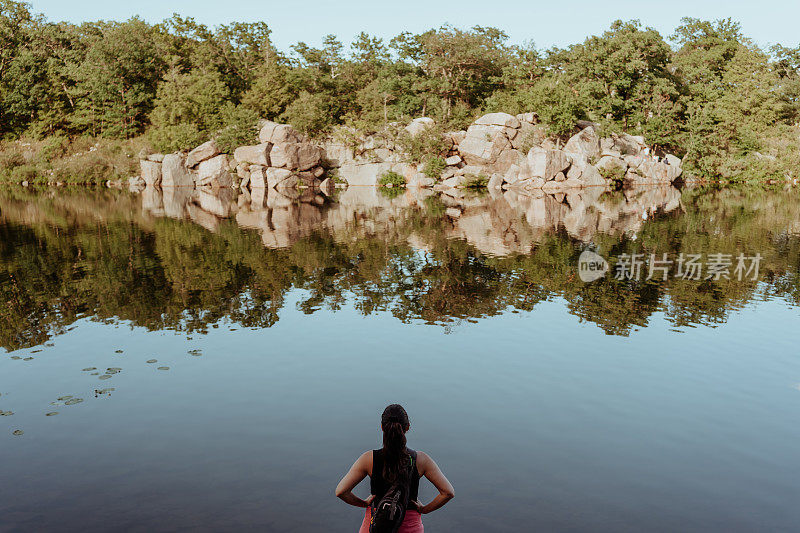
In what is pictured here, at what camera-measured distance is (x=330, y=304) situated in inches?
821

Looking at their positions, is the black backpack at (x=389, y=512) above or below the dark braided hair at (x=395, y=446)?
below

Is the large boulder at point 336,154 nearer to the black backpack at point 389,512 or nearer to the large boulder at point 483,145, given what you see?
the large boulder at point 483,145

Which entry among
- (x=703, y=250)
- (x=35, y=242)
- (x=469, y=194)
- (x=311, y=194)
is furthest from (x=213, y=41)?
(x=703, y=250)

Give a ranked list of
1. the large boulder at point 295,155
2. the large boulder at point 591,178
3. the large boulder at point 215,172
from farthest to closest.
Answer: the large boulder at point 215,172
the large boulder at point 295,155
the large boulder at point 591,178

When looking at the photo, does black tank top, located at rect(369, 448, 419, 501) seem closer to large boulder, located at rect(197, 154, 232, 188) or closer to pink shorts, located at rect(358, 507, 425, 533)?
pink shorts, located at rect(358, 507, 425, 533)

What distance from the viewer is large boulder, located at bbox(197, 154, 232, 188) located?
72.4 metres

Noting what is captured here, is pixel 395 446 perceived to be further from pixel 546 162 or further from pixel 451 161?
pixel 451 161

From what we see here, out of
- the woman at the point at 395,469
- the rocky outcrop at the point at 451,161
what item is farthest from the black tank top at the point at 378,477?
the rocky outcrop at the point at 451,161

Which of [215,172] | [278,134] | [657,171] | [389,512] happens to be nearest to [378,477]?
[389,512]

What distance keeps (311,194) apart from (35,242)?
34.0m

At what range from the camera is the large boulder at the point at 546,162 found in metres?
64.3

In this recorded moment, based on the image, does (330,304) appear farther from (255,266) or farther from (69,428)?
(69,428)

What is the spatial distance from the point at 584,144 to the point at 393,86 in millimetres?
23957

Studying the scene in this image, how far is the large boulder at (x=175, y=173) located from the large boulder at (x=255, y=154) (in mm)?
7649
